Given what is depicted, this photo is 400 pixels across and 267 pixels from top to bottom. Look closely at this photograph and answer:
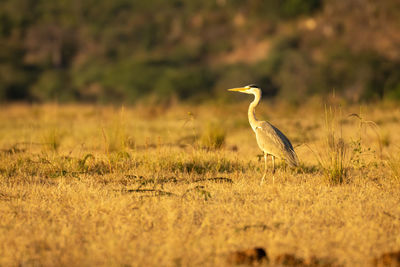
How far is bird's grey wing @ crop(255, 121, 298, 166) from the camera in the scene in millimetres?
6064

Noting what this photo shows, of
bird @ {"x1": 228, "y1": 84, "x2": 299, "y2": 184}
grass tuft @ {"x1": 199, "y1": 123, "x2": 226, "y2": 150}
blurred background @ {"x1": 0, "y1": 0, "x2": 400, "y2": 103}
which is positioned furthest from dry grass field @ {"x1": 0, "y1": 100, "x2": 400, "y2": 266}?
blurred background @ {"x1": 0, "y1": 0, "x2": 400, "y2": 103}

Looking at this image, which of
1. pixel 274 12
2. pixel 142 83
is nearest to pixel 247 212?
pixel 142 83

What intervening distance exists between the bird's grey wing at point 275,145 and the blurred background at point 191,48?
1830 centimetres

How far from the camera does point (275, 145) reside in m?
6.18

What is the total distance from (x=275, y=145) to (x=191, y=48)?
31.6 meters

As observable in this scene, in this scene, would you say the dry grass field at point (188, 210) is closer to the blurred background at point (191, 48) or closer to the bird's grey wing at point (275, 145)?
the bird's grey wing at point (275, 145)

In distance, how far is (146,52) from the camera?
37.7 m

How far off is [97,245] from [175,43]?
35759mm

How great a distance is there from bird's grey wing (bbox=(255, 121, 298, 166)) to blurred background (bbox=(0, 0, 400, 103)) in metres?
18.3

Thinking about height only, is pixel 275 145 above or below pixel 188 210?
above

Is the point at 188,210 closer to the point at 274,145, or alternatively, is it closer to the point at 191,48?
the point at 274,145

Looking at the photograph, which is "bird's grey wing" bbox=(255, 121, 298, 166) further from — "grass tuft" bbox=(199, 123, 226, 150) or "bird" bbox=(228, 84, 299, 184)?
"grass tuft" bbox=(199, 123, 226, 150)

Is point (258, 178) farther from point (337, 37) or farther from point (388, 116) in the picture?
point (337, 37)

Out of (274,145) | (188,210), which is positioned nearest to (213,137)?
(274,145)
